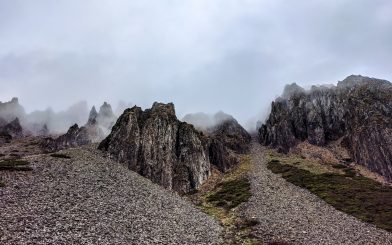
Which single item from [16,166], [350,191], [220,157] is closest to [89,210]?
[16,166]

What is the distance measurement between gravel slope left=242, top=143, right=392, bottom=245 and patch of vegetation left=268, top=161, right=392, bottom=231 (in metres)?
3.33

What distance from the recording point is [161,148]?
122688 millimetres

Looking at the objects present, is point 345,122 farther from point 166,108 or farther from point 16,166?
point 16,166

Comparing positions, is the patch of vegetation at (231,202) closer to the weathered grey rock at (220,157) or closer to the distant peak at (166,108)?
the weathered grey rock at (220,157)

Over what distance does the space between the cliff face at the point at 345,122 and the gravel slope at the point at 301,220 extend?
4613 centimetres

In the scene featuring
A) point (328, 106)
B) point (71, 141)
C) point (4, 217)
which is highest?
point (328, 106)

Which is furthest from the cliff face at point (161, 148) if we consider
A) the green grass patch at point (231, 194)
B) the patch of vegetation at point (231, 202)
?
the green grass patch at point (231, 194)

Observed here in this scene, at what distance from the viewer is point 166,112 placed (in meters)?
142

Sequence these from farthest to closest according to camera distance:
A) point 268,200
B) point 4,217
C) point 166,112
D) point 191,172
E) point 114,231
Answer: point 166,112, point 191,172, point 268,200, point 114,231, point 4,217

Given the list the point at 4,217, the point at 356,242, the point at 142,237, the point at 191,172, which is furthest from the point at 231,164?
the point at 4,217

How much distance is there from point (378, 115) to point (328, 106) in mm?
35946

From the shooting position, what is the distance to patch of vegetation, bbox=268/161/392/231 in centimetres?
8000

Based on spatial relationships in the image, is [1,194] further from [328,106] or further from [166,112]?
[328,106]

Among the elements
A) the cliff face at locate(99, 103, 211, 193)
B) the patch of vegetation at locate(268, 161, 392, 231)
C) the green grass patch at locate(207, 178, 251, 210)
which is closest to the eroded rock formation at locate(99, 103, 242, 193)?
the cliff face at locate(99, 103, 211, 193)
